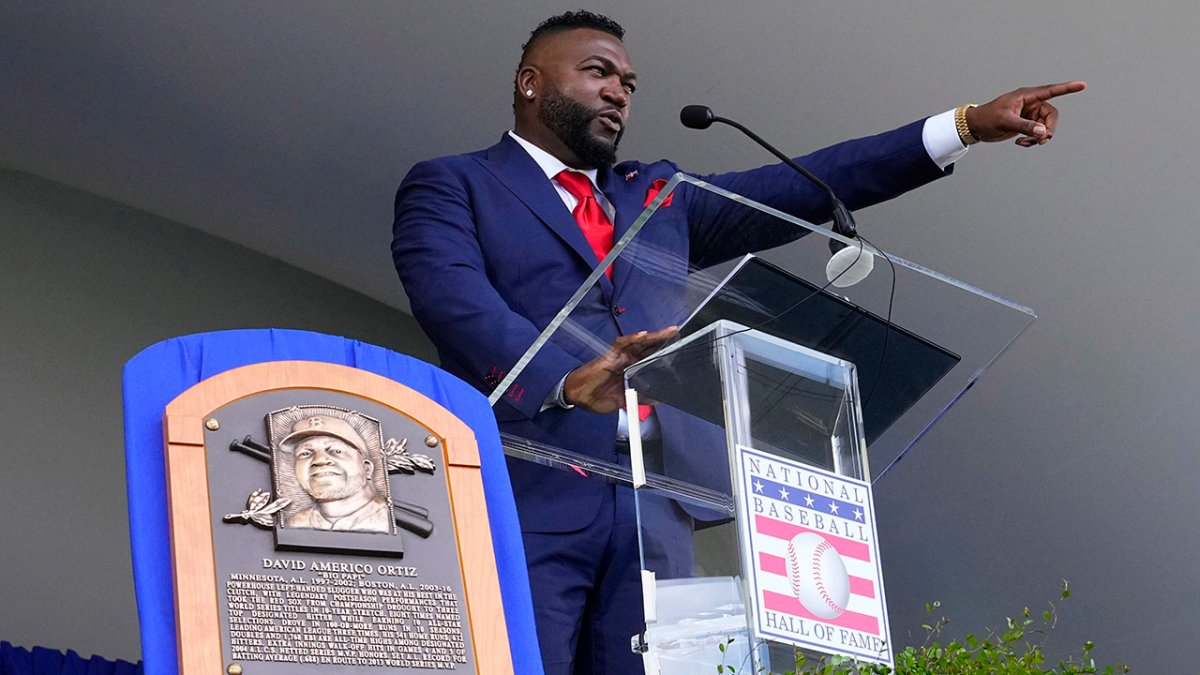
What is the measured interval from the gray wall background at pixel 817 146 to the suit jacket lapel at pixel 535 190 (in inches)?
27.5

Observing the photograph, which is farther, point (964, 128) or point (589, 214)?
point (589, 214)

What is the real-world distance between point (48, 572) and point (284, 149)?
4.44ft

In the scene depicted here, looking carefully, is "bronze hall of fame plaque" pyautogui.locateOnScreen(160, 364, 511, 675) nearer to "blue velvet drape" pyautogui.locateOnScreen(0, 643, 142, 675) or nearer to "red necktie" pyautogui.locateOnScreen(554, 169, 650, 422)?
"red necktie" pyautogui.locateOnScreen(554, 169, 650, 422)

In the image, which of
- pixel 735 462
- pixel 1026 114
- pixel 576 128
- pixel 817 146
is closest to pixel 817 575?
pixel 735 462

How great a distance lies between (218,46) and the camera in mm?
4355

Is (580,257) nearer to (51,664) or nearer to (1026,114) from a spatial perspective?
(1026,114)

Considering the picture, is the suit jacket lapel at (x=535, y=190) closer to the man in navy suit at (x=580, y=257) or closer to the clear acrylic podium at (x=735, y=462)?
the man in navy suit at (x=580, y=257)

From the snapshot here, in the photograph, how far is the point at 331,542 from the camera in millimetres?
1962

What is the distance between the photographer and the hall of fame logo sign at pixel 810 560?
78.9 inches

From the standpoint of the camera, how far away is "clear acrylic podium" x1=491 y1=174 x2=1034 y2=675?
6.73ft

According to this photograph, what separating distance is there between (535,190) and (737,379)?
808 mm

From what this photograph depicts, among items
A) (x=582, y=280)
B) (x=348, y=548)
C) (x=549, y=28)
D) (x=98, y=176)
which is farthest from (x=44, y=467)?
(x=348, y=548)

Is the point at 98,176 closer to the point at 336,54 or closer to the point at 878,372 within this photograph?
the point at 336,54

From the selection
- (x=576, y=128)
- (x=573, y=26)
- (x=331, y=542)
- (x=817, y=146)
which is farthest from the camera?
(x=817, y=146)
